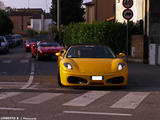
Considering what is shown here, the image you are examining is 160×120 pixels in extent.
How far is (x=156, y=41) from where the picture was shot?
77.1 feet

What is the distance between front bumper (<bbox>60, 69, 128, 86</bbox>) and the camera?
11.5 metres

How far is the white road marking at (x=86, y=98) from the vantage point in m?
9.01

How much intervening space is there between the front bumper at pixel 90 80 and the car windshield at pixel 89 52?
3.99 feet

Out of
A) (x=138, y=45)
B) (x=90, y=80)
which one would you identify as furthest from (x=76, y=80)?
(x=138, y=45)

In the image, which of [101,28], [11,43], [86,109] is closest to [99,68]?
[86,109]

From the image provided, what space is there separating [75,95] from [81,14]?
58335mm

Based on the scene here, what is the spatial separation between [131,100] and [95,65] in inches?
96.3

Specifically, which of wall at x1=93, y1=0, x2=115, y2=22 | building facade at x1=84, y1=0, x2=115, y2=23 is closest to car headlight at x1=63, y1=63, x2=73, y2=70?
building facade at x1=84, y1=0, x2=115, y2=23

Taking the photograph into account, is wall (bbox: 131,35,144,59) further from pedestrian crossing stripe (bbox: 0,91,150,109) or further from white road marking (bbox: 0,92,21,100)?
white road marking (bbox: 0,92,21,100)

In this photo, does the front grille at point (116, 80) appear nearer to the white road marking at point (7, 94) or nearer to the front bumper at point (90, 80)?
the front bumper at point (90, 80)

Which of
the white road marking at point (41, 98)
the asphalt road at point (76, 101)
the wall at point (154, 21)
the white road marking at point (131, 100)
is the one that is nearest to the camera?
the asphalt road at point (76, 101)

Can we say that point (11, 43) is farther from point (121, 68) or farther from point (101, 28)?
point (121, 68)

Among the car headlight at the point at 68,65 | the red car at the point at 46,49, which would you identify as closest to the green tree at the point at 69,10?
the red car at the point at 46,49

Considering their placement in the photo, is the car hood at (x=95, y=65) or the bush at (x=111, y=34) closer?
the car hood at (x=95, y=65)
